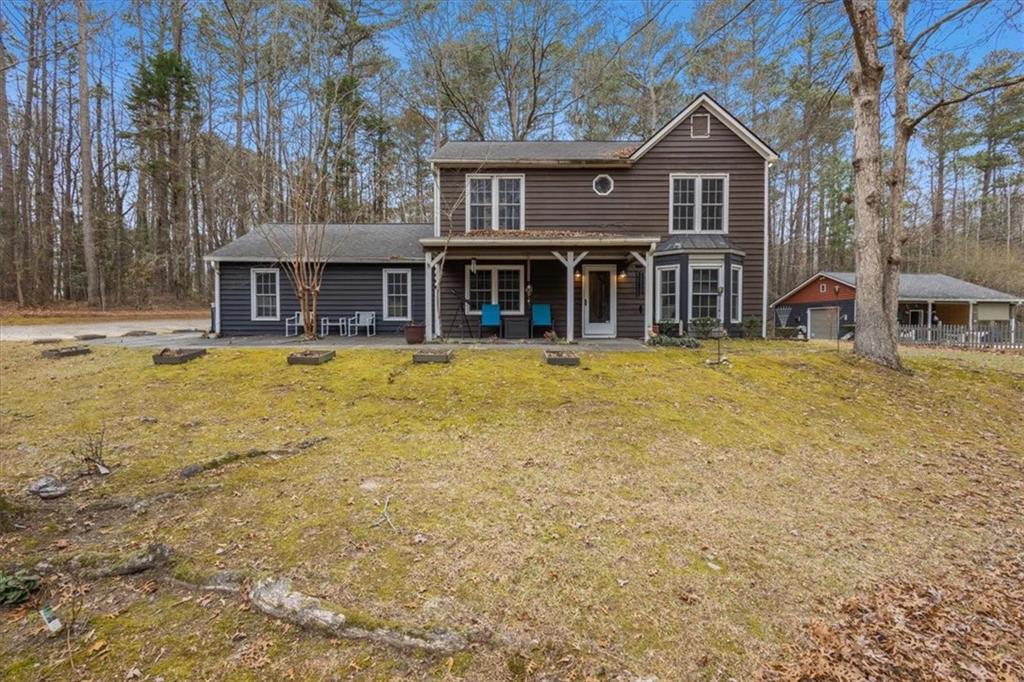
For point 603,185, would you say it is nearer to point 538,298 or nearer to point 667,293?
point 667,293

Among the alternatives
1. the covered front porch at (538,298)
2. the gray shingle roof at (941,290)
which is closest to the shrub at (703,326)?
the covered front porch at (538,298)

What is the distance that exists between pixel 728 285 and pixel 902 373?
5.17 metres

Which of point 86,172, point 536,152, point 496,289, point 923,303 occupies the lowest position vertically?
point 923,303

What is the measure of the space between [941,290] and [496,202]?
23472 mm

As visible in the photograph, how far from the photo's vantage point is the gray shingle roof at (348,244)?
15.1 metres

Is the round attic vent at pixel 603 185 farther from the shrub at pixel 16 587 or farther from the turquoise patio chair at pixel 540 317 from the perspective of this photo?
the shrub at pixel 16 587

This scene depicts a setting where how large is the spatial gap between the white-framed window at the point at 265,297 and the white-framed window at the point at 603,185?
1069 cm

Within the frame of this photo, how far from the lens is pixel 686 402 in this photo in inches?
280

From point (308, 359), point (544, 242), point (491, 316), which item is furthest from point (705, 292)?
point (308, 359)

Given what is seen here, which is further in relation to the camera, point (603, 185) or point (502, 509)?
point (603, 185)

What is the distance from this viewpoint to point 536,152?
1527 centimetres

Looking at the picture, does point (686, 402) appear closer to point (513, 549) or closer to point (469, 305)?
point (513, 549)

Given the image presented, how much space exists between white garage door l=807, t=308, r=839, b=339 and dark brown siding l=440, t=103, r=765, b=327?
12.8 meters

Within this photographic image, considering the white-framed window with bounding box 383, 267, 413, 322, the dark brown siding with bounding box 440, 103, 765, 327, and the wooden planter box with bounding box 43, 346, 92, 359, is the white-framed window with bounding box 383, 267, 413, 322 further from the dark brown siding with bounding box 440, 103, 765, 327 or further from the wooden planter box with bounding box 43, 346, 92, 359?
Answer: the wooden planter box with bounding box 43, 346, 92, 359
